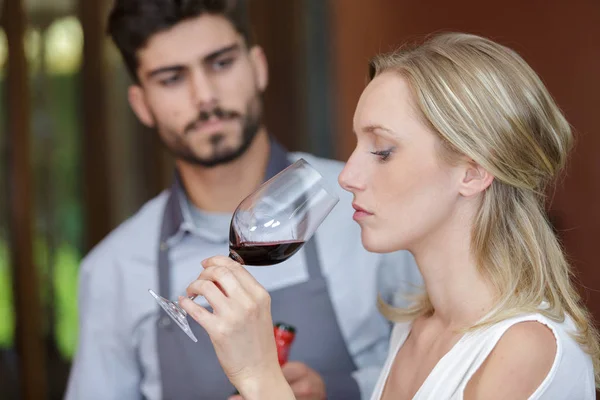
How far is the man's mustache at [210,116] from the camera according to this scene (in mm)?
2285

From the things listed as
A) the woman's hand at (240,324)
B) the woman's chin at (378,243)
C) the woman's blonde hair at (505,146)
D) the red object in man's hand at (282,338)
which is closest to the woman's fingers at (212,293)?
the woman's hand at (240,324)

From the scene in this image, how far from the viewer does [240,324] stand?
4.37 ft

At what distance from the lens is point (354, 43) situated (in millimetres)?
2508

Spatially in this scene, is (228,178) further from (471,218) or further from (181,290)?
(471,218)

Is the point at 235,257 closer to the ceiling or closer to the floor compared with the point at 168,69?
closer to the floor

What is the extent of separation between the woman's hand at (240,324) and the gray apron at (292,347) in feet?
2.78

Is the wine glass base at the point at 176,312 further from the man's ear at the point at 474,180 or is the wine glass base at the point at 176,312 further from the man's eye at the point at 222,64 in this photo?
the man's eye at the point at 222,64

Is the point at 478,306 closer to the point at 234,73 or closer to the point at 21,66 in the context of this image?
the point at 234,73

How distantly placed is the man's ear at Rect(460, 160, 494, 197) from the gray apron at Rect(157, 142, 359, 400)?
85 centimetres

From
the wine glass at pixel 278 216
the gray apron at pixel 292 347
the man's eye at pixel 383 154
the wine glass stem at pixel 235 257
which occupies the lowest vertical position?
the gray apron at pixel 292 347

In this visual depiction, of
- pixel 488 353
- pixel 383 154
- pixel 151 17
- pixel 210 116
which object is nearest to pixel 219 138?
pixel 210 116

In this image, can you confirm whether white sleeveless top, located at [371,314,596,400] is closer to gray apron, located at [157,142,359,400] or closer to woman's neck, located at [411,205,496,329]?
woman's neck, located at [411,205,496,329]

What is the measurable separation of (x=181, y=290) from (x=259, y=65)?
0.68 metres

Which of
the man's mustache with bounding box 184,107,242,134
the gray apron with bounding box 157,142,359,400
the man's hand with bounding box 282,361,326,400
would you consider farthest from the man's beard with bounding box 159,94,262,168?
the man's hand with bounding box 282,361,326,400
